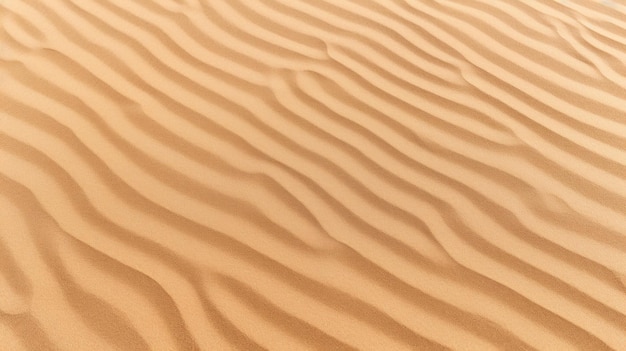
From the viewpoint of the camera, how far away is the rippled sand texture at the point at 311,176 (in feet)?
5.09

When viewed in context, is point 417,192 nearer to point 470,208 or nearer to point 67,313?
point 470,208

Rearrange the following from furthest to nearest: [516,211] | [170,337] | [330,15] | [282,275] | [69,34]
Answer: [330,15]
[69,34]
[516,211]
[282,275]
[170,337]

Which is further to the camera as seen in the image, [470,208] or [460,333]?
[470,208]

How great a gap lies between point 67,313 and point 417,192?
3.35ft

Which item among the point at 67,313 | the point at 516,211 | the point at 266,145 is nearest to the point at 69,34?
the point at 266,145

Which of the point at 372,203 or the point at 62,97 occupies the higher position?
the point at 62,97

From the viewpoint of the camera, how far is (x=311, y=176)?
1903mm

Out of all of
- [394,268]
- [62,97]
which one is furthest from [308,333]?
[62,97]

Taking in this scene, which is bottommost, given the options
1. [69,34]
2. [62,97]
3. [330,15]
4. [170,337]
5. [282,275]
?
[170,337]

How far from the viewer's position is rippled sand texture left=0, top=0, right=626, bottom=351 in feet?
5.09

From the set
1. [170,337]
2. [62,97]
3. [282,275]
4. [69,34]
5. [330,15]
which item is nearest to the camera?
[170,337]

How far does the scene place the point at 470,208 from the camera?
5.98 ft

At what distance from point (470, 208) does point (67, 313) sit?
113 centimetres

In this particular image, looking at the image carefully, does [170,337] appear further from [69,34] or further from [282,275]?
[69,34]
